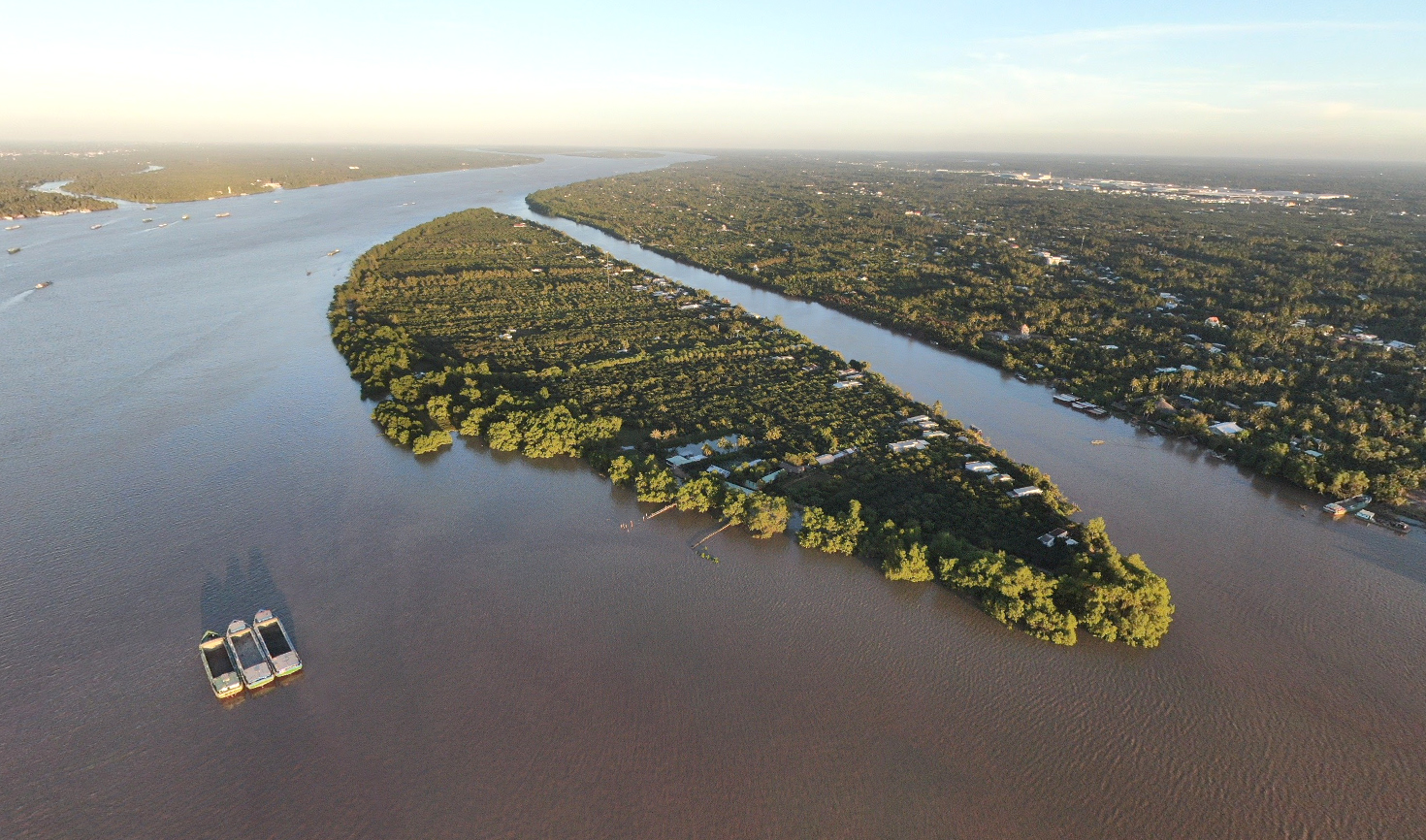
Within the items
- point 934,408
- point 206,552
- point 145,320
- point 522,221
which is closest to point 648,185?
point 522,221

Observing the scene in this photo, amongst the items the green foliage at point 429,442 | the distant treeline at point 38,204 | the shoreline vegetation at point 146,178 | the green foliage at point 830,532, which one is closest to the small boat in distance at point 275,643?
the green foliage at point 429,442

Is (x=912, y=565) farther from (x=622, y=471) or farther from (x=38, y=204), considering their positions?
(x=38, y=204)

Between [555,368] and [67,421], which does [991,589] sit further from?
[67,421]

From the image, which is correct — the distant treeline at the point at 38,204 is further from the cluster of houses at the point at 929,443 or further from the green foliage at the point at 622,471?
the cluster of houses at the point at 929,443

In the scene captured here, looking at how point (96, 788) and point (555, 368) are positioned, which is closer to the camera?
point (96, 788)

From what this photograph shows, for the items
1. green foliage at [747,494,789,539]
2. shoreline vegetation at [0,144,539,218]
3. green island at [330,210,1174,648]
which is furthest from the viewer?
shoreline vegetation at [0,144,539,218]

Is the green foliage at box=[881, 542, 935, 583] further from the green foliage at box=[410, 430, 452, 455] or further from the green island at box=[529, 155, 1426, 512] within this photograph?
the green foliage at box=[410, 430, 452, 455]

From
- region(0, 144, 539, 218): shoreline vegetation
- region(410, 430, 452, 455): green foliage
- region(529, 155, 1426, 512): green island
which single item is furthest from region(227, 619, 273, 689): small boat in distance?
region(0, 144, 539, 218): shoreline vegetation
